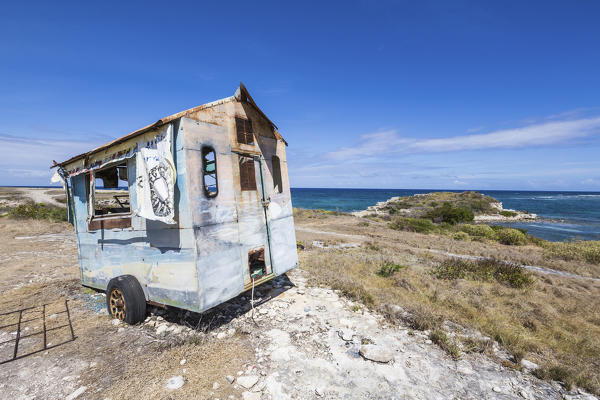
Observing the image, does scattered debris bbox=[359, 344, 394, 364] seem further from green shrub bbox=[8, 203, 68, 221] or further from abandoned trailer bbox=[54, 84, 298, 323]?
green shrub bbox=[8, 203, 68, 221]

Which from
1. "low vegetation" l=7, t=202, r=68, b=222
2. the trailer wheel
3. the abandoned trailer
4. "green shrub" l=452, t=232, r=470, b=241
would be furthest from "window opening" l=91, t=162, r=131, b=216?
"green shrub" l=452, t=232, r=470, b=241

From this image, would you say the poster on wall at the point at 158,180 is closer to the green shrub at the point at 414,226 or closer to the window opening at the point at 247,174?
the window opening at the point at 247,174

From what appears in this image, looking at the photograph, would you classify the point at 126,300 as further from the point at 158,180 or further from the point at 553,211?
the point at 553,211

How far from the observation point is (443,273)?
8664 millimetres

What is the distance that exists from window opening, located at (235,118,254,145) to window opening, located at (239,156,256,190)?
39 cm

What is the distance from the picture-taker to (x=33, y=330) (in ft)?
17.3

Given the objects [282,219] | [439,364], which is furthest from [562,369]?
[282,219]

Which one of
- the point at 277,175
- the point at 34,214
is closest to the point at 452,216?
the point at 277,175

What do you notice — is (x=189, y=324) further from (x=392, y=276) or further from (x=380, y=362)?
(x=392, y=276)

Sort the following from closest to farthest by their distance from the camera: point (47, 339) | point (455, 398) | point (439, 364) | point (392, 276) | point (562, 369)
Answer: point (455, 398), point (562, 369), point (439, 364), point (47, 339), point (392, 276)

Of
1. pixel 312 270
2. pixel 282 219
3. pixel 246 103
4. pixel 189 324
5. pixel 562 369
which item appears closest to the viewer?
pixel 562 369

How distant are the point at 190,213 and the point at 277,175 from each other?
291 centimetres

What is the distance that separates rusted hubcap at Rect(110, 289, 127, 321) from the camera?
5.58m

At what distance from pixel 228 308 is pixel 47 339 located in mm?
3329
